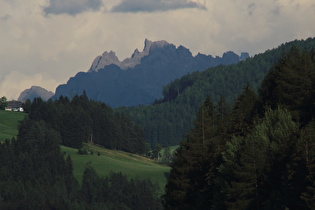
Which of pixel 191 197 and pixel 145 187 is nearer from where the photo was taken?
pixel 191 197

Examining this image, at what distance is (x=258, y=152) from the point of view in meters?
73.2

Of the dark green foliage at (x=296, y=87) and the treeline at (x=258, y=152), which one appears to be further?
the dark green foliage at (x=296, y=87)

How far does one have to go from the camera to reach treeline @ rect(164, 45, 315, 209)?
6738 cm

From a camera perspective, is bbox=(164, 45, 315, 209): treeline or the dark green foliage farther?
the dark green foliage

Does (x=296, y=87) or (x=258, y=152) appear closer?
(x=258, y=152)

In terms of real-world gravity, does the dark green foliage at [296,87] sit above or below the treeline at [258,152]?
above

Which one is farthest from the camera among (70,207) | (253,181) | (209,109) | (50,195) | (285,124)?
(50,195)

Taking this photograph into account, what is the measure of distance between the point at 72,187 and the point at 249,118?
102m

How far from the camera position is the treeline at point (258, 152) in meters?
67.4

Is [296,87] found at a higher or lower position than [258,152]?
higher

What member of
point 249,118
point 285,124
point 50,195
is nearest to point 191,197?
point 249,118

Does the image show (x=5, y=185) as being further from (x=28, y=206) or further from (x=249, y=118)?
A: (x=249, y=118)

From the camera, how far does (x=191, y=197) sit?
94750 millimetres

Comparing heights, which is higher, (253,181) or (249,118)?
(249,118)
